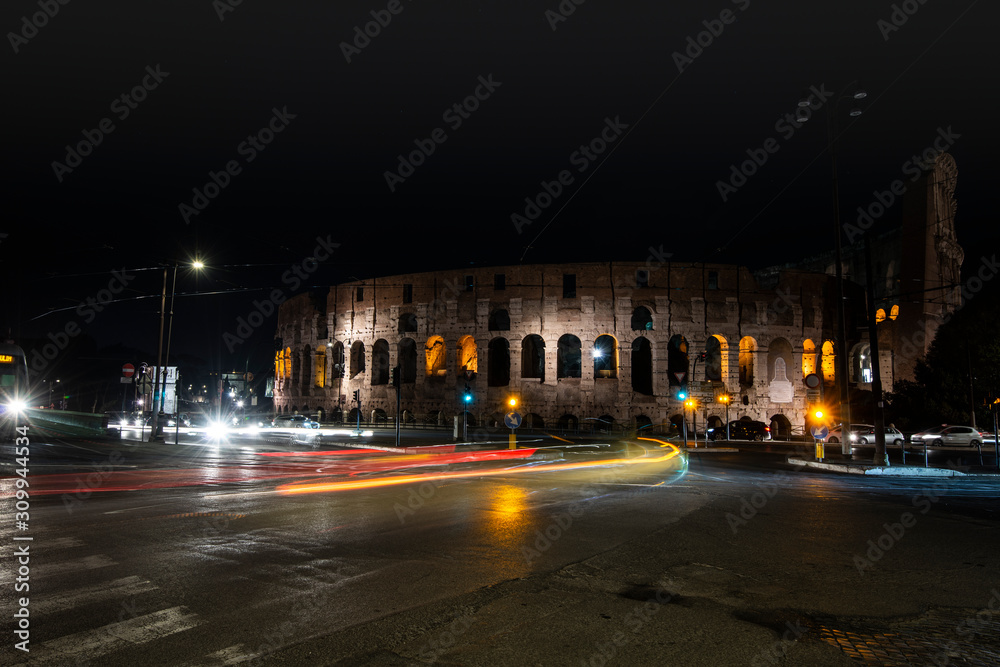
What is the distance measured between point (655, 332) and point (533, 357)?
30.4 feet

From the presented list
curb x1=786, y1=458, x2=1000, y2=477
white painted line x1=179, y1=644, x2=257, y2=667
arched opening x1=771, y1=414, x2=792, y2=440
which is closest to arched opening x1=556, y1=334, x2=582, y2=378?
arched opening x1=771, y1=414, x2=792, y2=440

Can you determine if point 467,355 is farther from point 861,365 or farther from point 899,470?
point 899,470

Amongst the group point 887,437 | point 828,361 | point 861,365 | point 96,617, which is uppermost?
point 828,361

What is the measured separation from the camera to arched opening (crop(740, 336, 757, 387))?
1775 inches

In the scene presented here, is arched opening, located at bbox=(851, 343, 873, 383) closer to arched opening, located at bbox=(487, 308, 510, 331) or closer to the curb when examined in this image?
arched opening, located at bbox=(487, 308, 510, 331)

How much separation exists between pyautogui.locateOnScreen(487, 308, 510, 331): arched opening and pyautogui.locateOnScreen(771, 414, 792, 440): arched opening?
19.7m

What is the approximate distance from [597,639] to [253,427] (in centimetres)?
4240

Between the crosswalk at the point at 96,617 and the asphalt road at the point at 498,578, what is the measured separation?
0.02 metres

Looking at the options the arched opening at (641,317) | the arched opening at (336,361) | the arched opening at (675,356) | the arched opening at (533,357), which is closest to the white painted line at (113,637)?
the arched opening at (533,357)

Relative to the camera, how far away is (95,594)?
4.75 m

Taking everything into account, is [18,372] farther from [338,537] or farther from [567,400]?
[567,400]

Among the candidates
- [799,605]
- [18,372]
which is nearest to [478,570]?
[799,605]

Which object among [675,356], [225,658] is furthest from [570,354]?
[225,658]

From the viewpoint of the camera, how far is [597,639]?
4.06 meters
